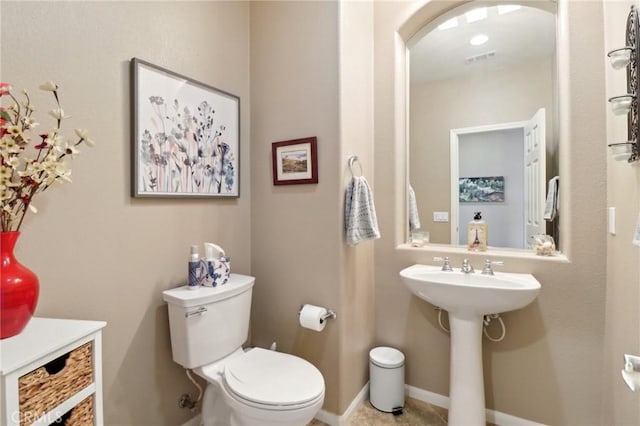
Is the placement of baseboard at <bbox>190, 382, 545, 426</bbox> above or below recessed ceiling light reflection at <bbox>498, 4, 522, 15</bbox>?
below

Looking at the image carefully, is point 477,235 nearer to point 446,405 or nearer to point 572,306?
point 572,306

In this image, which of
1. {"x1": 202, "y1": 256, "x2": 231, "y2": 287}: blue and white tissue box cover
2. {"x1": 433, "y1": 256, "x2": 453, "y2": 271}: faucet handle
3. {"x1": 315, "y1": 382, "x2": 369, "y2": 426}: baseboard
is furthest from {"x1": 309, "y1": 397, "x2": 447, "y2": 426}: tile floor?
{"x1": 202, "y1": 256, "x2": 231, "y2": 287}: blue and white tissue box cover

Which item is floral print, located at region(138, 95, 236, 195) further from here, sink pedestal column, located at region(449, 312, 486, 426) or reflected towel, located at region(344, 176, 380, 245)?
sink pedestal column, located at region(449, 312, 486, 426)

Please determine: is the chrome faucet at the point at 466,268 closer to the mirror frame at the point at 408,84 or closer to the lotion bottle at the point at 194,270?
the mirror frame at the point at 408,84

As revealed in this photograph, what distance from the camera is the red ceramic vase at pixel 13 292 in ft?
2.71

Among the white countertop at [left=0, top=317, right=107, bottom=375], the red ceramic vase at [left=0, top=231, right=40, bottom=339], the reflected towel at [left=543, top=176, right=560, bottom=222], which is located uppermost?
the reflected towel at [left=543, top=176, right=560, bottom=222]

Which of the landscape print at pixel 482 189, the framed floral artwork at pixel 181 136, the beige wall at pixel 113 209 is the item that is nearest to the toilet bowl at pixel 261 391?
the beige wall at pixel 113 209

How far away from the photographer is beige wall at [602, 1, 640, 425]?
116 centimetres

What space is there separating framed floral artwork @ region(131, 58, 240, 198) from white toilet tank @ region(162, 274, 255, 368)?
518 millimetres

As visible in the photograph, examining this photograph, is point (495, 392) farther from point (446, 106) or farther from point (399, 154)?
point (446, 106)

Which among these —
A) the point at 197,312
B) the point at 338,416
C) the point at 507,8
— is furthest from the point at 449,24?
the point at 338,416

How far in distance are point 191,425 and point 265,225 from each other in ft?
3.77

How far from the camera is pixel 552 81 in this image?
5.56ft

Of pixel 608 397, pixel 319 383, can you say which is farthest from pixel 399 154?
pixel 608 397
